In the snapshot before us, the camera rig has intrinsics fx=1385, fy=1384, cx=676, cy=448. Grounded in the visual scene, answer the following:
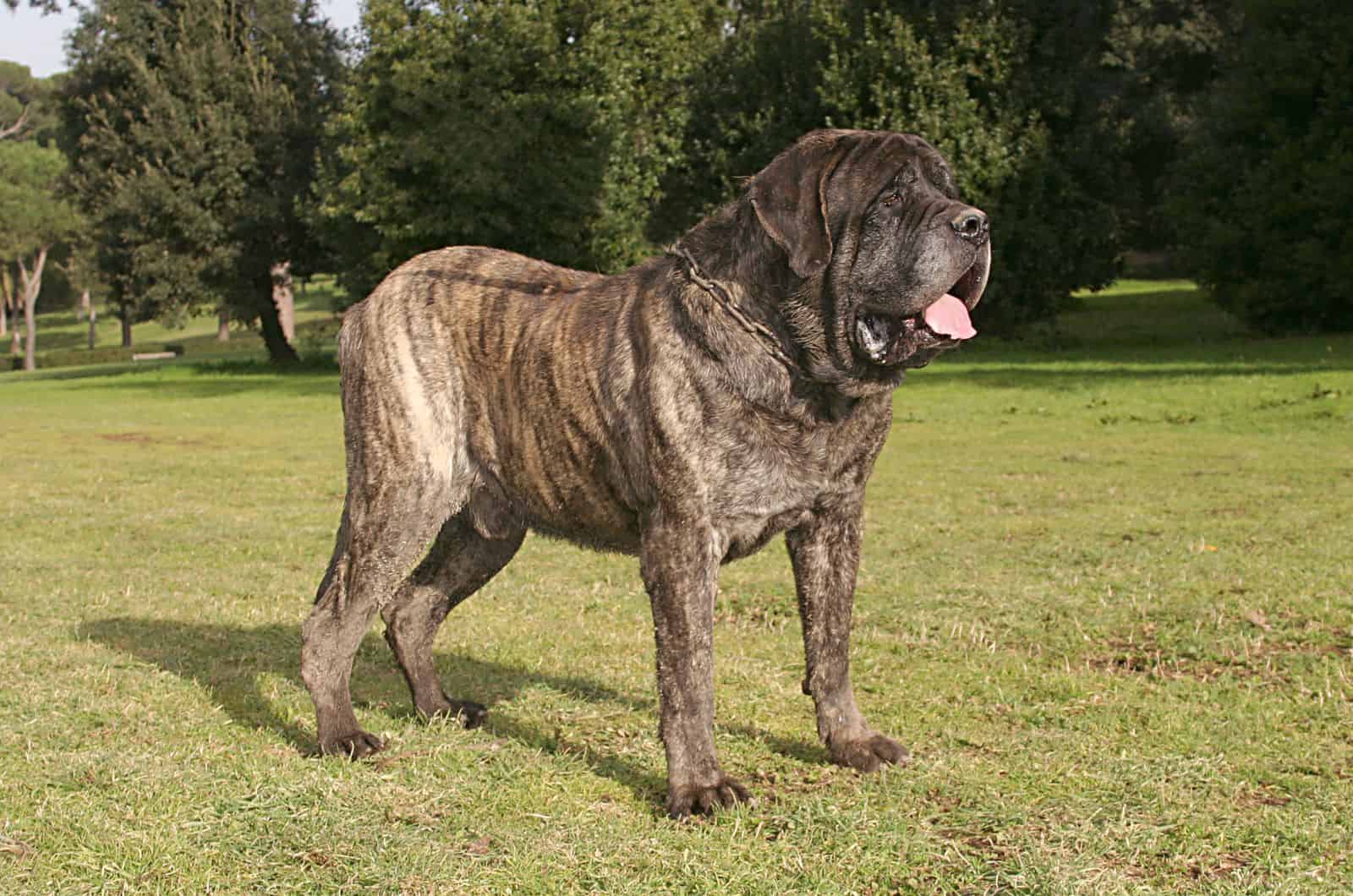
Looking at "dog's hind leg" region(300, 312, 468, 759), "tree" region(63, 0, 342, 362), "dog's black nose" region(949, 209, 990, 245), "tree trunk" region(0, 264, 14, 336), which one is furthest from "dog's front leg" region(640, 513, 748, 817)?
"tree trunk" region(0, 264, 14, 336)

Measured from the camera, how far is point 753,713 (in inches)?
247

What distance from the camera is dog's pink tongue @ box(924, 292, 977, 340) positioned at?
185 inches

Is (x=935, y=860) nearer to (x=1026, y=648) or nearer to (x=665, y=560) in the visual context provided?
(x=665, y=560)

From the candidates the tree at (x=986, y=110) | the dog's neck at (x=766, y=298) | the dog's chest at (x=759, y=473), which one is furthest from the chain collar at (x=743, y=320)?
the tree at (x=986, y=110)

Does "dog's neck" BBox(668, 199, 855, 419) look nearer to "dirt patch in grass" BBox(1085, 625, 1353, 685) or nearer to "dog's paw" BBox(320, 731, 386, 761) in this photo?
"dog's paw" BBox(320, 731, 386, 761)

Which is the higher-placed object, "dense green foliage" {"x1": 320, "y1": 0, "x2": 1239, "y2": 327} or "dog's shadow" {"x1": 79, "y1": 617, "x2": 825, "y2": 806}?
"dense green foliage" {"x1": 320, "y1": 0, "x2": 1239, "y2": 327}

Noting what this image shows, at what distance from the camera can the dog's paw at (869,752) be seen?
17.8 ft

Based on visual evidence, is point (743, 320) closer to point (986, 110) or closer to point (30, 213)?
point (986, 110)

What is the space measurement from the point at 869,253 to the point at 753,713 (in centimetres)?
243

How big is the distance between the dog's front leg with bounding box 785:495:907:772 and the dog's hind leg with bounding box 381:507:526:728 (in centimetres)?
149

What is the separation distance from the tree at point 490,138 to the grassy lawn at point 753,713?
19090 mm

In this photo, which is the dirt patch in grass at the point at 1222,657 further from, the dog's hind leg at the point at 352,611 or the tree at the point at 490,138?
the tree at the point at 490,138

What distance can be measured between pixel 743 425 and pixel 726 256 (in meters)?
0.64

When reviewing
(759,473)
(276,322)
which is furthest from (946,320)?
(276,322)
